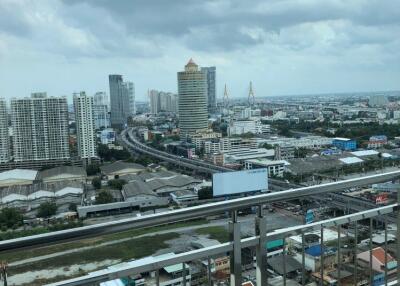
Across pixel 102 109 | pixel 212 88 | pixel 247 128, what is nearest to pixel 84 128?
pixel 247 128

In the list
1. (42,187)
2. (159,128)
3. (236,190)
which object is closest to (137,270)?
(236,190)

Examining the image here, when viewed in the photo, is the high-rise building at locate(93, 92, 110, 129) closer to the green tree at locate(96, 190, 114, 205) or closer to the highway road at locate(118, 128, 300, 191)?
the highway road at locate(118, 128, 300, 191)

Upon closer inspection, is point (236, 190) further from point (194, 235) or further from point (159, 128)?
point (159, 128)

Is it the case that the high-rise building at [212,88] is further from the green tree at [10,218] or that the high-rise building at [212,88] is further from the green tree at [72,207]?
the green tree at [10,218]

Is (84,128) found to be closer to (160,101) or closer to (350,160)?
(350,160)

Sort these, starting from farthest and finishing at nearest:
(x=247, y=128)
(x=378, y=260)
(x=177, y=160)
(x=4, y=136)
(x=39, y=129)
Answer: (x=247, y=128) < (x=177, y=160) < (x=4, y=136) < (x=39, y=129) < (x=378, y=260)

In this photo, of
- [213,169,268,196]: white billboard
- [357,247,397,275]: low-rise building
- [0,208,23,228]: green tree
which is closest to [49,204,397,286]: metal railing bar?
[357,247,397,275]: low-rise building

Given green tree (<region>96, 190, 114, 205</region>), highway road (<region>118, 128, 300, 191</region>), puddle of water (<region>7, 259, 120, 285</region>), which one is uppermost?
puddle of water (<region>7, 259, 120, 285</region>)
